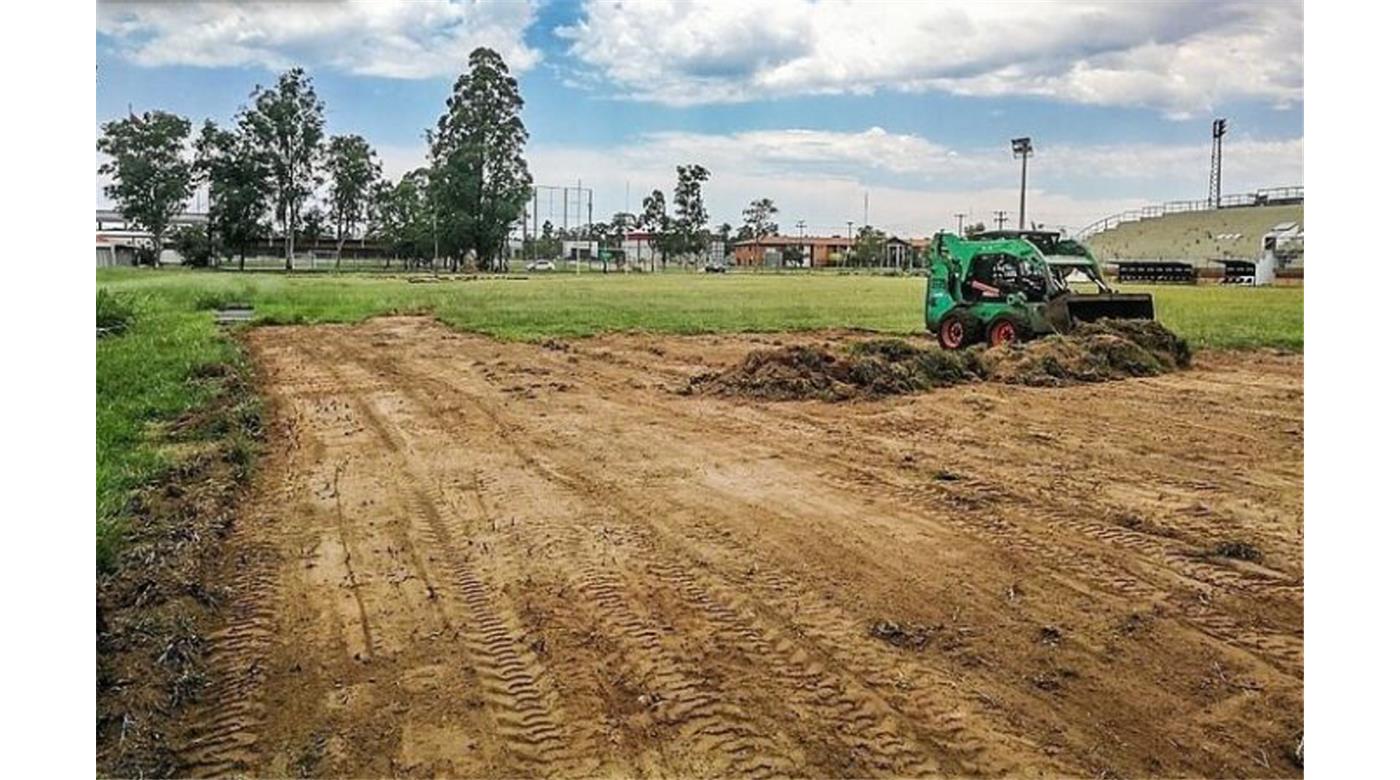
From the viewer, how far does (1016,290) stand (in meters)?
9.12

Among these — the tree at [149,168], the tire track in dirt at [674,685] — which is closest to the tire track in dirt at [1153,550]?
the tire track in dirt at [674,685]

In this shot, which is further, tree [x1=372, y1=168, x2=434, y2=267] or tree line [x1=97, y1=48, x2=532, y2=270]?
tree [x1=372, y1=168, x2=434, y2=267]

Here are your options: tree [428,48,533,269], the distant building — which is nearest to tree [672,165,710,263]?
tree [428,48,533,269]

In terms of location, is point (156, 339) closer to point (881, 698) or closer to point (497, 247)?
point (497, 247)

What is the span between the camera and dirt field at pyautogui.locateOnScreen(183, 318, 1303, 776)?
82.1 inches

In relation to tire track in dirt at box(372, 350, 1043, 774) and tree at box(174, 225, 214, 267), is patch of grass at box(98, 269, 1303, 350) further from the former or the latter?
tire track in dirt at box(372, 350, 1043, 774)

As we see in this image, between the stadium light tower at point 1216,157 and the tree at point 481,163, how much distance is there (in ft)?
10.5

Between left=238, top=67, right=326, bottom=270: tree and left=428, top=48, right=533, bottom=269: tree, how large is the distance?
0.65 metres

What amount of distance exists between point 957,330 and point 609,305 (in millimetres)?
6930

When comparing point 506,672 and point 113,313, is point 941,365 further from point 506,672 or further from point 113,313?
point 506,672

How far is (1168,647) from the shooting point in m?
2.54

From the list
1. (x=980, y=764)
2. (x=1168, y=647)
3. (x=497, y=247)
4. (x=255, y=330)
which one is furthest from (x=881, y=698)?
(x=255, y=330)

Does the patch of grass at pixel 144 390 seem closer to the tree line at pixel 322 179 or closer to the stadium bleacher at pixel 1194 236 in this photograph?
the tree line at pixel 322 179
